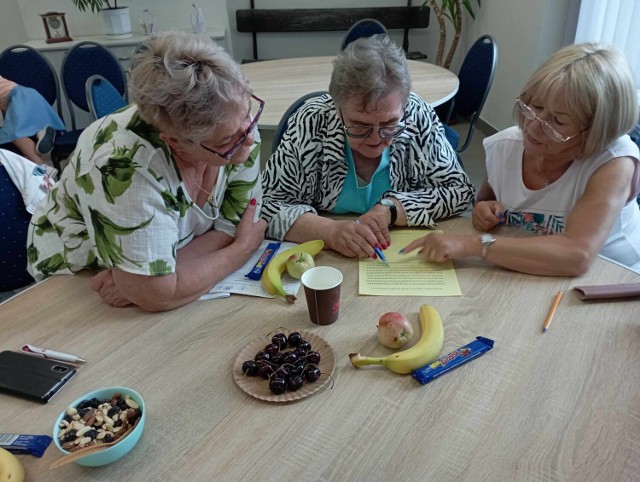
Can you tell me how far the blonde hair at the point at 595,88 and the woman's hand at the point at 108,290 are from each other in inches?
50.4

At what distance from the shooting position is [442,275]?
1.35 metres

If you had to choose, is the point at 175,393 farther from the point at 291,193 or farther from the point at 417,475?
the point at 291,193

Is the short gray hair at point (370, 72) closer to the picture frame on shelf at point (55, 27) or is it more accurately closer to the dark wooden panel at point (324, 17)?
the dark wooden panel at point (324, 17)

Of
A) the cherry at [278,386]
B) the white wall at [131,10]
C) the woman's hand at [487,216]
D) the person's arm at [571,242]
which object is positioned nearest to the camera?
the cherry at [278,386]

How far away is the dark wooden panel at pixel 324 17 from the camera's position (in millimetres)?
5051

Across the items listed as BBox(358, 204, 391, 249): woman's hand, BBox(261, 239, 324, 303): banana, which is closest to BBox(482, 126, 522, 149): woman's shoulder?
BBox(358, 204, 391, 249): woman's hand

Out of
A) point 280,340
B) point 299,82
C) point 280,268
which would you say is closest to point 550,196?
point 280,268

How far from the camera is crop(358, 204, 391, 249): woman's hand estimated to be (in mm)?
1497

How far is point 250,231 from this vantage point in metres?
1.47

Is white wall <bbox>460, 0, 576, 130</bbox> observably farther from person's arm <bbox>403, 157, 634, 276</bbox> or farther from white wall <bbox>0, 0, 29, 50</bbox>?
white wall <bbox>0, 0, 29, 50</bbox>

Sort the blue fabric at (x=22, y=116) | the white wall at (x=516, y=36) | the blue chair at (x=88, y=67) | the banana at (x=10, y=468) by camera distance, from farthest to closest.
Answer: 1. the blue chair at (x=88, y=67)
2. the white wall at (x=516, y=36)
3. the blue fabric at (x=22, y=116)
4. the banana at (x=10, y=468)

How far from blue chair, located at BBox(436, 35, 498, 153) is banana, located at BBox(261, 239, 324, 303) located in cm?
175

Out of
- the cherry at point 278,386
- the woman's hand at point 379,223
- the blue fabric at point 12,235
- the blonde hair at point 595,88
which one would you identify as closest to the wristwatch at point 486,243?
the woman's hand at point 379,223

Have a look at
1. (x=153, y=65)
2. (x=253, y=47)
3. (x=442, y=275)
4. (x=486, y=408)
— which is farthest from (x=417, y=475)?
(x=253, y=47)
